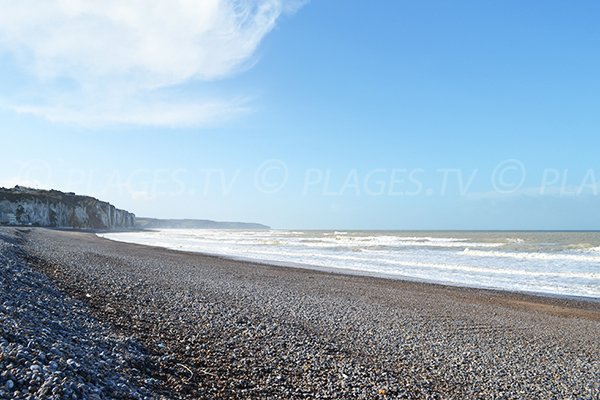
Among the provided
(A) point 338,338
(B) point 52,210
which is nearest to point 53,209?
(B) point 52,210

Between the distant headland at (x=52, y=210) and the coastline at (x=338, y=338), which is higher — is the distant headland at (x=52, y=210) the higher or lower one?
the higher one

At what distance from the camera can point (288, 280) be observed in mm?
17281

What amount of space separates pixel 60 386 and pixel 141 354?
84.5 inches

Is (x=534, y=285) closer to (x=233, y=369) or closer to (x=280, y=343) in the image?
(x=280, y=343)

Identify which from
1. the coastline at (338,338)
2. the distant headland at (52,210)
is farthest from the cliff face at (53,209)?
the coastline at (338,338)

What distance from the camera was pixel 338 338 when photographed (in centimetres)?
823

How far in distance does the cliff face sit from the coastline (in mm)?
51860

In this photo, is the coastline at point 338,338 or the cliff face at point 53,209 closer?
the coastline at point 338,338

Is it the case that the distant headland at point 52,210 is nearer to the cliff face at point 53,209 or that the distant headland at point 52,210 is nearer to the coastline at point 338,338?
the cliff face at point 53,209

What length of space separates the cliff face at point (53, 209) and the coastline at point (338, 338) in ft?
170

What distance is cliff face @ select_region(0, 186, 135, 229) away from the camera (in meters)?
57.0

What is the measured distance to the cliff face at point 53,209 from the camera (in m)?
57.0

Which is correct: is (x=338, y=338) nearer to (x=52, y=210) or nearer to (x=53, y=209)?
(x=52, y=210)

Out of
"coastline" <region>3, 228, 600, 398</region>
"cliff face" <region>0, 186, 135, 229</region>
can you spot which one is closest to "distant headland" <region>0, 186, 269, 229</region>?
"cliff face" <region>0, 186, 135, 229</region>
